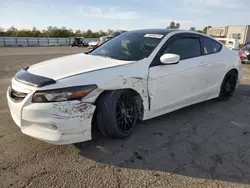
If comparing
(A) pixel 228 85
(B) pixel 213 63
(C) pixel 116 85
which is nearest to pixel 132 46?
(C) pixel 116 85

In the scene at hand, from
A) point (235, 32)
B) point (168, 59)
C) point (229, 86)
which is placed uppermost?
point (235, 32)

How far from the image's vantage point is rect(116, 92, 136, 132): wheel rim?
2.94 meters

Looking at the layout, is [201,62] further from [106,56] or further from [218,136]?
[106,56]

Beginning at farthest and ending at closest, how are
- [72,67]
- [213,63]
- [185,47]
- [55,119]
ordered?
[213,63] < [185,47] < [72,67] < [55,119]

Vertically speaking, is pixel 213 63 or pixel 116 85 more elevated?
pixel 213 63

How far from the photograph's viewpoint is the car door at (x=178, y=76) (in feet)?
10.5

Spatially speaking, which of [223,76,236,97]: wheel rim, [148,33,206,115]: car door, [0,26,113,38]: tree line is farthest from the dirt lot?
[0,26,113,38]: tree line

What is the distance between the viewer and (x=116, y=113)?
287cm

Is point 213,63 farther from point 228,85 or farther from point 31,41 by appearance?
point 31,41

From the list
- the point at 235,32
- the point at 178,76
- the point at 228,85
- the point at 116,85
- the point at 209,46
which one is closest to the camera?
the point at 116,85

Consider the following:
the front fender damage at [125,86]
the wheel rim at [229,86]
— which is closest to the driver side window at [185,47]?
the front fender damage at [125,86]

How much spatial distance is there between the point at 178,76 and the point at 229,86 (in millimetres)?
2081

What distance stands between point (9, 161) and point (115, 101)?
4.54 ft

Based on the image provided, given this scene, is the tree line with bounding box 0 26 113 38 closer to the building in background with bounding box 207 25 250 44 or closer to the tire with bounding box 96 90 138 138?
the building in background with bounding box 207 25 250 44
